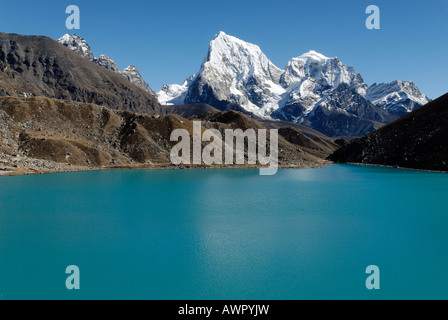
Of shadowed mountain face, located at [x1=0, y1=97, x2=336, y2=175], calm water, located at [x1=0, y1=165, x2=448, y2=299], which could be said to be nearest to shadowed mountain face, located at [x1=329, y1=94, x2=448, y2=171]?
shadowed mountain face, located at [x1=0, y1=97, x2=336, y2=175]

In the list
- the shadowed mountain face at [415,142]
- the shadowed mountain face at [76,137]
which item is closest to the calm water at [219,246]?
the shadowed mountain face at [76,137]

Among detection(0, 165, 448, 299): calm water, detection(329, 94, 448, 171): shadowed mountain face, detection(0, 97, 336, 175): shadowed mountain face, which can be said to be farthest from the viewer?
detection(329, 94, 448, 171): shadowed mountain face

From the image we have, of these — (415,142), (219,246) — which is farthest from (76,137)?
(415,142)

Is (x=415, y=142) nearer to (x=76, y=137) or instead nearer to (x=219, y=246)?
(x=76, y=137)

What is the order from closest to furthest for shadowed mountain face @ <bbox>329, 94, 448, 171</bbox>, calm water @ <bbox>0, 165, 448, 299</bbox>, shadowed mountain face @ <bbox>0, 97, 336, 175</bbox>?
1. calm water @ <bbox>0, 165, 448, 299</bbox>
2. shadowed mountain face @ <bbox>0, 97, 336, 175</bbox>
3. shadowed mountain face @ <bbox>329, 94, 448, 171</bbox>

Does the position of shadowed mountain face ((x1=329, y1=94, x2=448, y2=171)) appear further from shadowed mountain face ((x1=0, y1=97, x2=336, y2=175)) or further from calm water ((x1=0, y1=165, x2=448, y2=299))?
calm water ((x1=0, y1=165, x2=448, y2=299))
